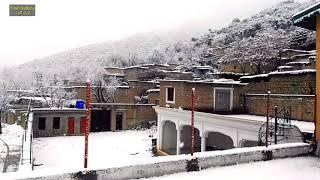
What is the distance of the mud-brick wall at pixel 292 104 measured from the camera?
2265cm

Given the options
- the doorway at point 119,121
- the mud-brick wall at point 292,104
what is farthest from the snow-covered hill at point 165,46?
the doorway at point 119,121

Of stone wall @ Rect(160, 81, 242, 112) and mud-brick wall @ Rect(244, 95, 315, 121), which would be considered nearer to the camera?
mud-brick wall @ Rect(244, 95, 315, 121)

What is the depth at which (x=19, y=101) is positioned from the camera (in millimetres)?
53344

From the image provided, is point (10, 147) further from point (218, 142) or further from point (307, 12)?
point (307, 12)

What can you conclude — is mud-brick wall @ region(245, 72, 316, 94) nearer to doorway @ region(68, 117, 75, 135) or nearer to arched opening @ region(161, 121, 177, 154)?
arched opening @ region(161, 121, 177, 154)

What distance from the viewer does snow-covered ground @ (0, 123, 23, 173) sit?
2616 centimetres

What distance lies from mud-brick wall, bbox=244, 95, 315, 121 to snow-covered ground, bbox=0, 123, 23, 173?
66.5 ft

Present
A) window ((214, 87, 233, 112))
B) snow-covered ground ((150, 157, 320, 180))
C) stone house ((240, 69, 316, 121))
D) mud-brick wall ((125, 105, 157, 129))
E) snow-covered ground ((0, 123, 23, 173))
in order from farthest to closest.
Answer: mud-brick wall ((125, 105, 157, 129))
window ((214, 87, 233, 112))
snow-covered ground ((0, 123, 23, 173))
stone house ((240, 69, 316, 121))
snow-covered ground ((150, 157, 320, 180))

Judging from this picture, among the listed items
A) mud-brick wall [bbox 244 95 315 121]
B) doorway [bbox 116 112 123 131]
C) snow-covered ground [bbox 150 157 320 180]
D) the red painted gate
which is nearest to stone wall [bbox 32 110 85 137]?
the red painted gate

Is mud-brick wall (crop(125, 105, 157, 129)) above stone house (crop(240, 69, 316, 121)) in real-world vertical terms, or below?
below

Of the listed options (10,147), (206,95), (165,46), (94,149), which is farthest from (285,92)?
Result: (165,46)


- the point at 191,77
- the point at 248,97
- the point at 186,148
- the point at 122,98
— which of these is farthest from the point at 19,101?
the point at 248,97

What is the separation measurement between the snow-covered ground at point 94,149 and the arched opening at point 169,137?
1.83 m

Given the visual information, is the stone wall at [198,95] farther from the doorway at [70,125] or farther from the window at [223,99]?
the doorway at [70,125]
